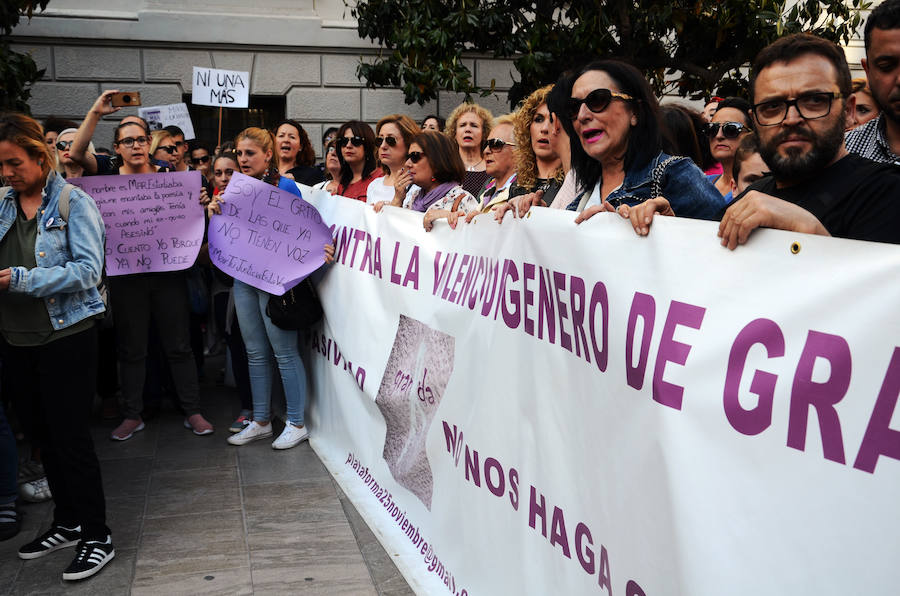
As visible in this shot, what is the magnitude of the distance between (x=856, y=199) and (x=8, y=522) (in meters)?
4.05

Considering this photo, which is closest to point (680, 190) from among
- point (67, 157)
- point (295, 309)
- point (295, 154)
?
point (295, 309)

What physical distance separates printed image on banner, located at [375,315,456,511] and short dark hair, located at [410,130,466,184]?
1123 millimetres

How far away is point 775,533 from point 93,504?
3070 millimetres

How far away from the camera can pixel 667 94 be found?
42.7ft

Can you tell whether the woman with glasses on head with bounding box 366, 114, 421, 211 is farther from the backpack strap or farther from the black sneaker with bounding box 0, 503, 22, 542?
the black sneaker with bounding box 0, 503, 22, 542

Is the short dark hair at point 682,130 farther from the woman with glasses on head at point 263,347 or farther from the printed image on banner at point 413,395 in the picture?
the woman with glasses on head at point 263,347

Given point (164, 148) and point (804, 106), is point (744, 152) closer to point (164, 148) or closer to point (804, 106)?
point (804, 106)

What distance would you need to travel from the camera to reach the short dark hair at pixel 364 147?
19.6ft

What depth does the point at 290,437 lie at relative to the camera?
5320 mm

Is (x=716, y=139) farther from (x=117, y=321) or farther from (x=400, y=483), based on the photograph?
(x=117, y=321)

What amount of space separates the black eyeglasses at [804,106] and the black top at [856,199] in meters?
0.13

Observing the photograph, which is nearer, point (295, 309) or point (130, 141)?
point (295, 309)

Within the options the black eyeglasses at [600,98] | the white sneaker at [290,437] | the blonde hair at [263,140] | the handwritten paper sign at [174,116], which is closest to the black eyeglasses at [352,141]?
the blonde hair at [263,140]

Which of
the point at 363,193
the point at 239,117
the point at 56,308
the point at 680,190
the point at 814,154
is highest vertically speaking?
the point at 239,117
